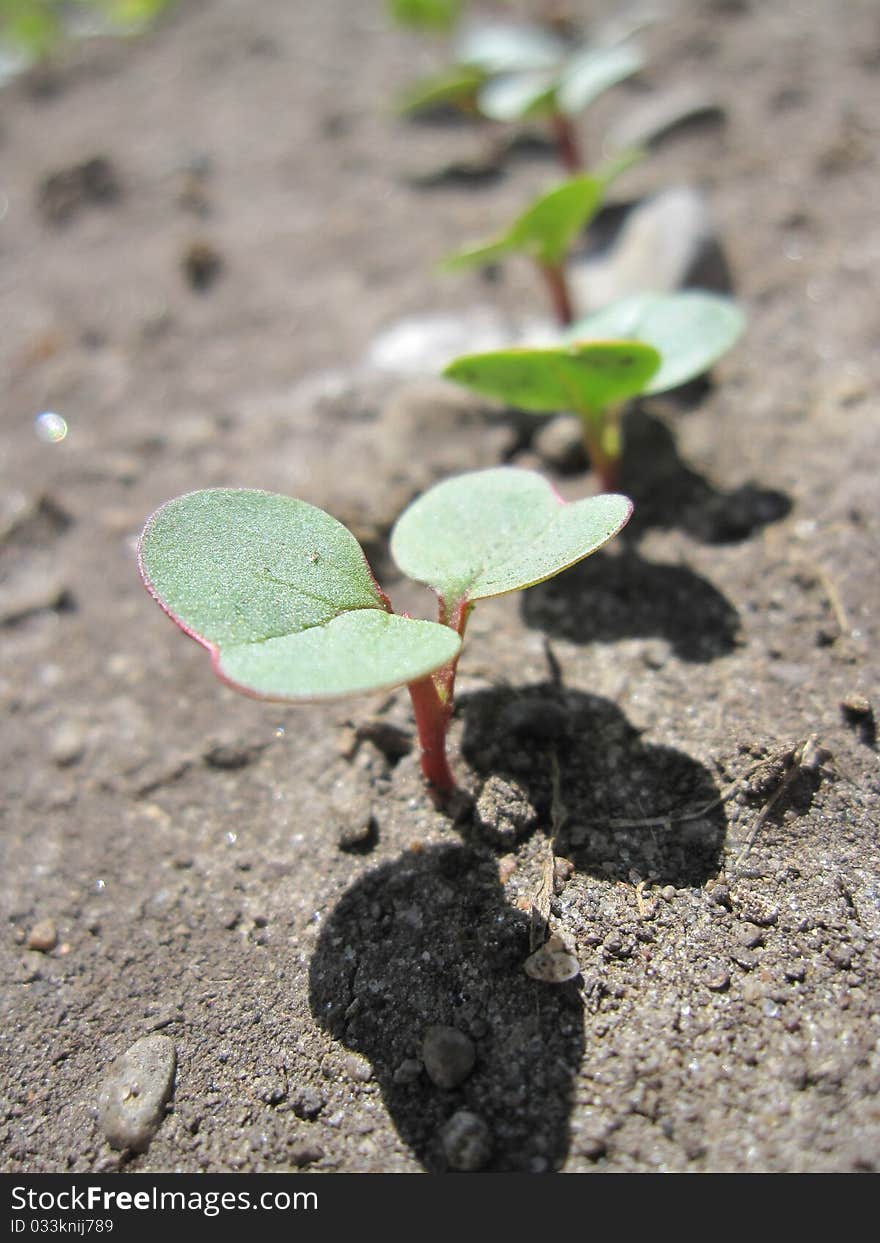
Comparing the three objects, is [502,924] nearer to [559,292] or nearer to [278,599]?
[278,599]

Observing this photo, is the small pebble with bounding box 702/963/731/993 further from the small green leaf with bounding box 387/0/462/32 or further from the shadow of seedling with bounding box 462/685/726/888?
the small green leaf with bounding box 387/0/462/32

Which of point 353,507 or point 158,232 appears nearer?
point 353,507

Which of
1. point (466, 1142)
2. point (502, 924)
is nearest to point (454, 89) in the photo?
point (502, 924)

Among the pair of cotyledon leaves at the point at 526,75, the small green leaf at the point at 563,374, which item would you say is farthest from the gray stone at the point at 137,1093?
the pair of cotyledon leaves at the point at 526,75

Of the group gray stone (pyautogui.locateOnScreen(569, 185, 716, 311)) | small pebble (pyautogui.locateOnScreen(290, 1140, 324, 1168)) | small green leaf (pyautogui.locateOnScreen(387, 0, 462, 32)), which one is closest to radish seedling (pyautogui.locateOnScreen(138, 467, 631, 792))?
small pebble (pyautogui.locateOnScreen(290, 1140, 324, 1168))
